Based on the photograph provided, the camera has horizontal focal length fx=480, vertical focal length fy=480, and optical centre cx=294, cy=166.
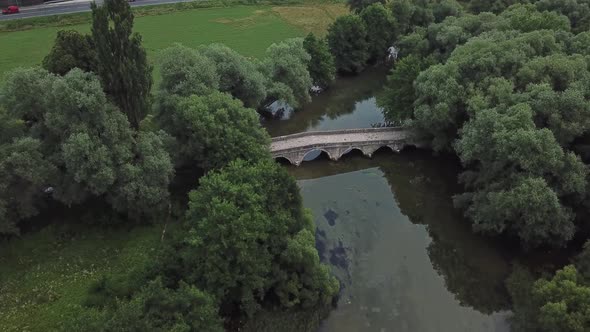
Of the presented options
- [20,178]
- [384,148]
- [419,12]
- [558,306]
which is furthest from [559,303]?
[419,12]

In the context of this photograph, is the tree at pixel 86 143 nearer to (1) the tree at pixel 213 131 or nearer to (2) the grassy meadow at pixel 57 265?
(2) the grassy meadow at pixel 57 265

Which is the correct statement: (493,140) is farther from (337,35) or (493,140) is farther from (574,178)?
(337,35)

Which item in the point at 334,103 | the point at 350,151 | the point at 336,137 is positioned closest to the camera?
the point at 336,137

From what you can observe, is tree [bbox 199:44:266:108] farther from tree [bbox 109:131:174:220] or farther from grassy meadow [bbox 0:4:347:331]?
grassy meadow [bbox 0:4:347:331]

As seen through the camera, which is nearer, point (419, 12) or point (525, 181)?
point (525, 181)

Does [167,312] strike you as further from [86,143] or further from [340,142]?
[340,142]

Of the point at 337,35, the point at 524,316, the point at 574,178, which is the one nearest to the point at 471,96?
the point at 574,178
